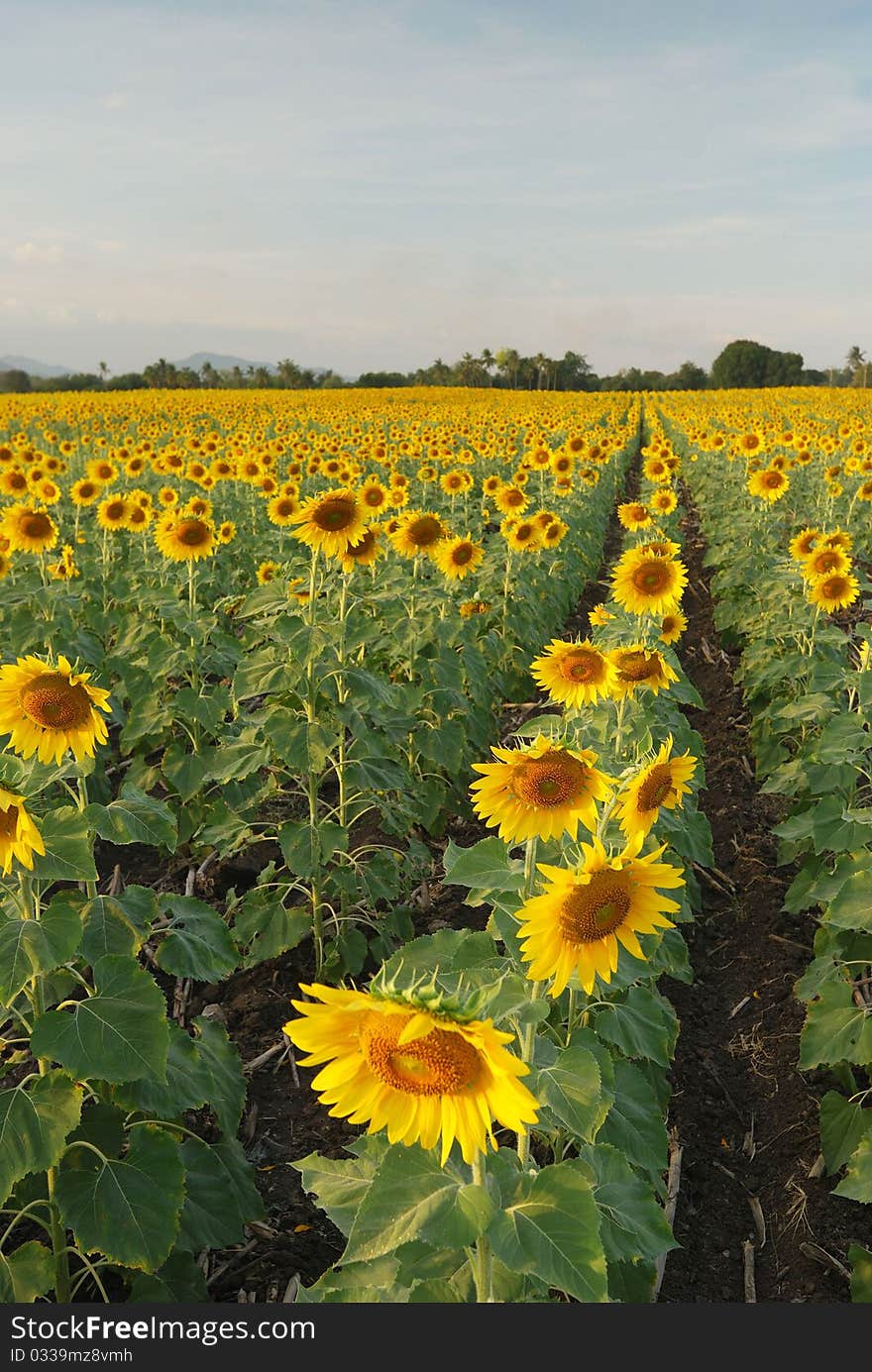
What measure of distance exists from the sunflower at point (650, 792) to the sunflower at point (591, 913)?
343mm

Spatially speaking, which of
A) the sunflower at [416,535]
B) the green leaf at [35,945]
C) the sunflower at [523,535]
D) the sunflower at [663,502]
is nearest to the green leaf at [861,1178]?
the green leaf at [35,945]

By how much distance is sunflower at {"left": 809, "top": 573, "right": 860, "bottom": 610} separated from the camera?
7.60m

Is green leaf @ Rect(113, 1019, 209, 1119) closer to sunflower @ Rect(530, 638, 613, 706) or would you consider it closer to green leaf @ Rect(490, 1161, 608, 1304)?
green leaf @ Rect(490, 1161, 608, 1304)

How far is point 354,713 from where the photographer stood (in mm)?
5129

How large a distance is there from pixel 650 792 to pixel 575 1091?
3.42ft

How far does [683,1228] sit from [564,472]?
413 inches

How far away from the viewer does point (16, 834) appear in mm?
2633

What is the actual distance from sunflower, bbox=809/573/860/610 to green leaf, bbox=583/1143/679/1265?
5.94m

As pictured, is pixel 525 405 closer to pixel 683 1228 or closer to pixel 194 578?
pixel 194 578

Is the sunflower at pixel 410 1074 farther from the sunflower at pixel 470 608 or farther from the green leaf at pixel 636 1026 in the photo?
the sunflower at pixel 470 608

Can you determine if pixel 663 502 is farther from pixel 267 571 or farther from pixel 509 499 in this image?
pixel 267 571

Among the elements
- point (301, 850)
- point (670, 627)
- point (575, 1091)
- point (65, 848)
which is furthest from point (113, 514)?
point (575, 1091)

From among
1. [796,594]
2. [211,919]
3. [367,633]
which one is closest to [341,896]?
[367,633]

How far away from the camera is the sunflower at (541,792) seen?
2826 mm
